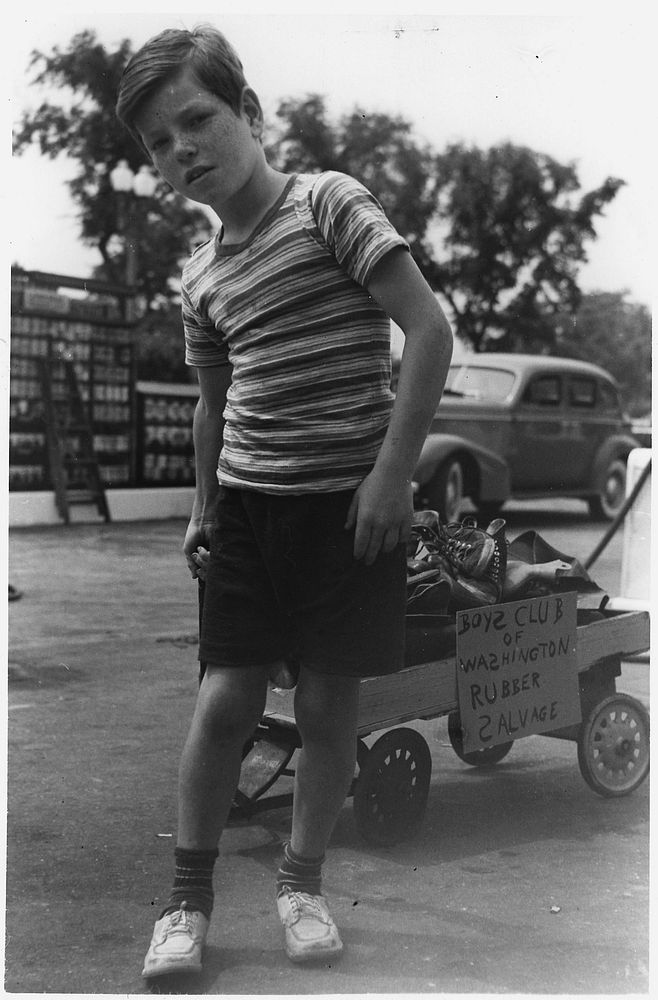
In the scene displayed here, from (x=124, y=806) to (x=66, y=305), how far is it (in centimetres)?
1020

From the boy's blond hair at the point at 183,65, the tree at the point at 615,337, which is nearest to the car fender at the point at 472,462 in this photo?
the tree at the point at 615,337

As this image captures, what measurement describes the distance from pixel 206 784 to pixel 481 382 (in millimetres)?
10700

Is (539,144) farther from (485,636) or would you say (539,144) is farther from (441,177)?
(485,636)

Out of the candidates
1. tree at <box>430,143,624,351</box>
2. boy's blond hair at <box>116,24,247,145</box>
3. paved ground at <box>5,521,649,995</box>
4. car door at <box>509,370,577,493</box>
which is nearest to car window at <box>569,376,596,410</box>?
car door at <box>509,370,577,493</box>

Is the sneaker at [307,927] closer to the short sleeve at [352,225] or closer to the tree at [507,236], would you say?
the short sleeve at [352,225]

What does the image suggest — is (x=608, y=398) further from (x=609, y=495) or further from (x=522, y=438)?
(x=522, y=438)

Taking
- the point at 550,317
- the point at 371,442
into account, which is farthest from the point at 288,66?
the point at 550,317

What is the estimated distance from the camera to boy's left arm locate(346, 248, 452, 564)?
7.18 ft

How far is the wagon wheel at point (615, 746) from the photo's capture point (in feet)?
11.1

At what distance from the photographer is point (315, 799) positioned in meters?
2.41

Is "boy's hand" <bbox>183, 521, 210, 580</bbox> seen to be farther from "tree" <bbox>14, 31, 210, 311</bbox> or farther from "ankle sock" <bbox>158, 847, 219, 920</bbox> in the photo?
"tree" <bbox>14, 31, 210, 311</bbox>

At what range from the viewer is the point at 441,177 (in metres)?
15.1

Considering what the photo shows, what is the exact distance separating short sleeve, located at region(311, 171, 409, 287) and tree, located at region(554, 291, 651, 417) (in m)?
11.9

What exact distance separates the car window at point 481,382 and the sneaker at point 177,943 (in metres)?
10.4
